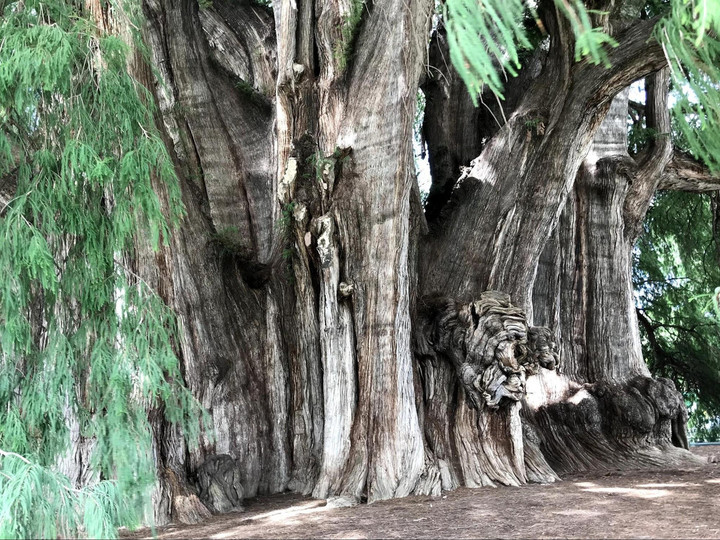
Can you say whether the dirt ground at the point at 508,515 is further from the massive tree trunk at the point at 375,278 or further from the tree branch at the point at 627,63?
the tree branch at the point at 627,63

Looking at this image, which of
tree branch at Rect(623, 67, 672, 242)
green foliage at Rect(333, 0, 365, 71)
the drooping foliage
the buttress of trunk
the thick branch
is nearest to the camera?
the drooping foliage

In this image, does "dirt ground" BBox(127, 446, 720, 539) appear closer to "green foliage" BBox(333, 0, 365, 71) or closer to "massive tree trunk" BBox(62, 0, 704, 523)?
"massive tree trunk" BBox(62, 0, 704, 523)

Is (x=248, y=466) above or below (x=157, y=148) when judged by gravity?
below

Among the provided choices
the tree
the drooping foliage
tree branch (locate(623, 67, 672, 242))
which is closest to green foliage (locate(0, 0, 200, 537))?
the tree

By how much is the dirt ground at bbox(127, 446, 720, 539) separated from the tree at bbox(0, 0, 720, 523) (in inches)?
11.2

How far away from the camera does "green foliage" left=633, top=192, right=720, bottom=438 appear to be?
10.2 meters

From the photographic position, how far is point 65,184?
14.4 ft

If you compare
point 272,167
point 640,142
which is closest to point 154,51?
point 272,167

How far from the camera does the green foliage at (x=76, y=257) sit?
13.8 ft

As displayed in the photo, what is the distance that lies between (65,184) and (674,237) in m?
8.83

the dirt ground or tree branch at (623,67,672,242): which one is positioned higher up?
tree branch at (623,67,672,242)

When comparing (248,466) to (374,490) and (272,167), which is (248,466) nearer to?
(374,490)

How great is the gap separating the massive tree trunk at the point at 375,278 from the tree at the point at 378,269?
0.06 feet

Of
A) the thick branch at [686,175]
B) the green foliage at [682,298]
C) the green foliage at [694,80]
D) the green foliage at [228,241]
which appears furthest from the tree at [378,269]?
the green foliage at [682,298]
